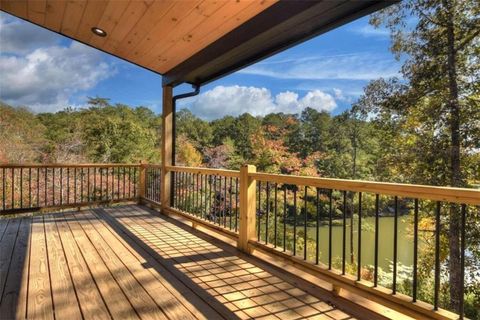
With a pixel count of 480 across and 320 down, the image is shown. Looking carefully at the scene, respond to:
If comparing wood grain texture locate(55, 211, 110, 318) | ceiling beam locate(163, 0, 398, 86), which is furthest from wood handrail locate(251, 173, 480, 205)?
wood grain texture locate(55, 211, 110, 318)

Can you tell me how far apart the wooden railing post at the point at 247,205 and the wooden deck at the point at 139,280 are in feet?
0.73

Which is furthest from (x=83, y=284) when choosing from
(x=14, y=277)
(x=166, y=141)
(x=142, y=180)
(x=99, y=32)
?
(x=142, y=180)

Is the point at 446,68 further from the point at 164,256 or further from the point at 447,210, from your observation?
the point at 164,256

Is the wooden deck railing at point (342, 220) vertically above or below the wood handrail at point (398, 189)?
below

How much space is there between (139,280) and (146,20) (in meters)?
2.59

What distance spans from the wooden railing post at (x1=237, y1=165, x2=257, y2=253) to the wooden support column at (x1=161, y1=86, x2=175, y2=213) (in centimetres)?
236

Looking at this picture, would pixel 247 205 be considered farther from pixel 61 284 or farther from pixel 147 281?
pixel 61 284

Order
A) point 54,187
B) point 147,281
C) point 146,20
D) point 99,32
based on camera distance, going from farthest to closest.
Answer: point 54,187 → point 99,32 → point 146,20 → point 147,281

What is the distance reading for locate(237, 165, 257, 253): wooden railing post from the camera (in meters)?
3.15

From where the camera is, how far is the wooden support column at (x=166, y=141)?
5227 mm

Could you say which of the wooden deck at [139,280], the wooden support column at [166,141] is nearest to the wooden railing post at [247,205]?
the wooden deck at [139,280]

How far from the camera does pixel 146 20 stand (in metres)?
3.39

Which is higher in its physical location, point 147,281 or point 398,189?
point 398,189

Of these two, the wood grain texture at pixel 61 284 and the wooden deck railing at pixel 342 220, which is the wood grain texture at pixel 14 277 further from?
the wooden deck railing at pixel 342 220
